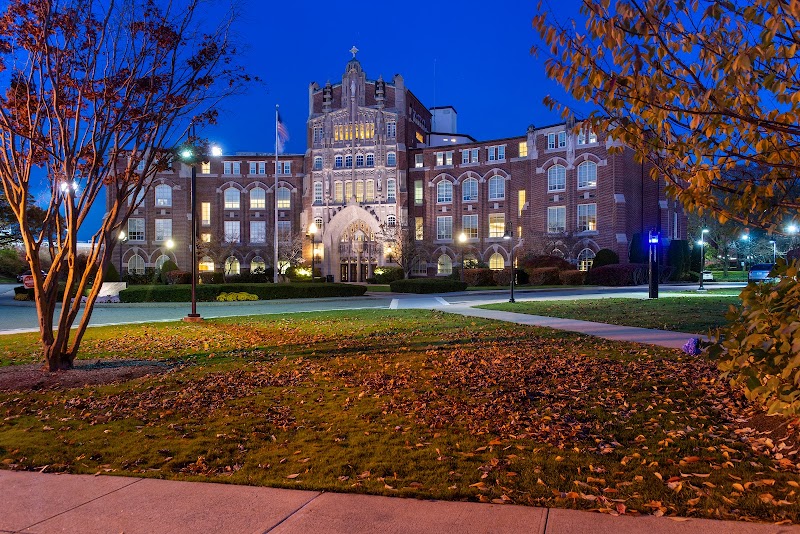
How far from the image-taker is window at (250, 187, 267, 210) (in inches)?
2628

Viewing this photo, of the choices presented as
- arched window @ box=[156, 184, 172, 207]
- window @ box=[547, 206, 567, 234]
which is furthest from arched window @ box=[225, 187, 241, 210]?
window @ box=[547, 206, 567, 234]

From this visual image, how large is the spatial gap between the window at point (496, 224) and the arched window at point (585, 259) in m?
9.47

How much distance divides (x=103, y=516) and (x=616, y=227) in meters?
51.7

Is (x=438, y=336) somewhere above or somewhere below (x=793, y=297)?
below

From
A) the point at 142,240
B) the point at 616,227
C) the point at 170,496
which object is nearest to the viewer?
the point at 170,496

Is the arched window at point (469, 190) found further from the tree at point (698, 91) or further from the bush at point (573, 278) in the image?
the tree at point (698, 91)

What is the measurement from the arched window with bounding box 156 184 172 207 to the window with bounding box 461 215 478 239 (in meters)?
34.1

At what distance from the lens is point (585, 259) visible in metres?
53.0

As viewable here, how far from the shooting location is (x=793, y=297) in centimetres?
509

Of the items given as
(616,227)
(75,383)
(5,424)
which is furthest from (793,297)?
(616,227)

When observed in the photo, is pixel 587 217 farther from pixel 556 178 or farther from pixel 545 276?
pixel 545 276

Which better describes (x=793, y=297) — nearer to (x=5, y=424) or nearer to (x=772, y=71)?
(x=772, y=71)

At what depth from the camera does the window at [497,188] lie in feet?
195

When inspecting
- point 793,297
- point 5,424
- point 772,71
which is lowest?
point 5,424
